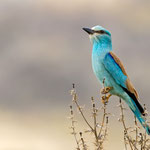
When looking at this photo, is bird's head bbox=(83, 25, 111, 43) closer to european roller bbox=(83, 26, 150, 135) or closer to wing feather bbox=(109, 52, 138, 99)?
european roller bbox=(83, 26, 150, 135)

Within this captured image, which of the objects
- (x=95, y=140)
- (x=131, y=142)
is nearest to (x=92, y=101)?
(x=95, y=140)

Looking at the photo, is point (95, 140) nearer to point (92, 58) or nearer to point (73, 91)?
point (73, 91)

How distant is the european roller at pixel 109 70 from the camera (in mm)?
5578

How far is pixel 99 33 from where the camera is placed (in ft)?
18.7

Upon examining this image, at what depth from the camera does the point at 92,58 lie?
224 inches

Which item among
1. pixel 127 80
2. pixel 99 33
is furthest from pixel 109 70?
pixel 99 33

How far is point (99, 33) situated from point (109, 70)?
27.4 inches

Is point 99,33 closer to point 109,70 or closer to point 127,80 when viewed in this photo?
point 109,70

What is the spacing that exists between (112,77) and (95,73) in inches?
12.8

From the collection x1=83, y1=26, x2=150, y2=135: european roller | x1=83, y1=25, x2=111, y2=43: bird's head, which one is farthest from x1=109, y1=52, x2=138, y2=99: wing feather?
x1=83, y1=25, x2=111, y2=43: bird's head

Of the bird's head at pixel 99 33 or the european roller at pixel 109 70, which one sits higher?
the bird's head at pixel 99 33

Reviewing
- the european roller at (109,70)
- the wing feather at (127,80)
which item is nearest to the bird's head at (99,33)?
the european roller at (109,70)

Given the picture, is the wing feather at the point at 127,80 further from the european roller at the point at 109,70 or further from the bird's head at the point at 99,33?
the bird's head at the point at 99,33

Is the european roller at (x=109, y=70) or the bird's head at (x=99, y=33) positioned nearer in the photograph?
the european roller at (x=109, y=70)
